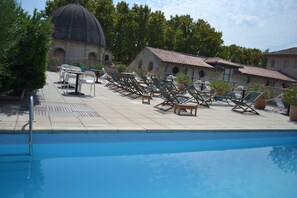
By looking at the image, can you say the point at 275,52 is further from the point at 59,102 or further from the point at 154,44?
the point at 59,102

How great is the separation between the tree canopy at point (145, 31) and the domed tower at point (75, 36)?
605 centimetres

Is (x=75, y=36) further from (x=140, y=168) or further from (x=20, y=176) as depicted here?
(x=20, y=176)

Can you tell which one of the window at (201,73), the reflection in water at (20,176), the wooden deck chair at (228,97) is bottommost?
the reflection in water at (20,176)

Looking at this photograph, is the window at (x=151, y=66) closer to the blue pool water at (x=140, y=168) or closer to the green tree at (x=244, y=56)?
the blue pool water at (x=140, y=168)

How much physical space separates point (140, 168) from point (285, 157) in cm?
450

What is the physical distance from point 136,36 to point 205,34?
500 inches

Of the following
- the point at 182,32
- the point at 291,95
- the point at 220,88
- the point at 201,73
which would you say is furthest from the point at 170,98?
the point at 182,32

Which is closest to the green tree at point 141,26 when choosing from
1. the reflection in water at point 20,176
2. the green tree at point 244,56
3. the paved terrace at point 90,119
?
the green tree at point 244,56

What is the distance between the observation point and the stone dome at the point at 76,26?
37906mm

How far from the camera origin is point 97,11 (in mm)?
45781

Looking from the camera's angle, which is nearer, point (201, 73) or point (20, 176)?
point (20, 176)

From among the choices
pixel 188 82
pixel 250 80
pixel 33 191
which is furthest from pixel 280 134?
pixel 250 80

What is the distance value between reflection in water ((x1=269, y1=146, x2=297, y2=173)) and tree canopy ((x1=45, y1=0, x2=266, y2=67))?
38148mm

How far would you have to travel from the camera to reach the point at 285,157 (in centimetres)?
785
